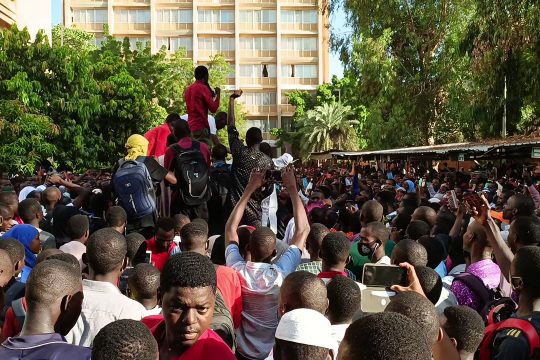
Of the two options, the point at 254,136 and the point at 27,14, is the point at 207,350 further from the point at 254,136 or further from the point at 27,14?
the point at 27,14

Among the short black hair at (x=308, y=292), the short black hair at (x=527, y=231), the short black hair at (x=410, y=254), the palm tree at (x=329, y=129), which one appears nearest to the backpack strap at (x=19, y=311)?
the short black hair at (x=308, y=292)

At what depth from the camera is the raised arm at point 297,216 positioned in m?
5.00

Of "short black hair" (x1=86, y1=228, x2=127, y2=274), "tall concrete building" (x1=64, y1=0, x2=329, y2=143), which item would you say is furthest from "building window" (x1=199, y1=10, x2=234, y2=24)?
"short black hair" (x1=86, y1=228, x2=127, y2=274)

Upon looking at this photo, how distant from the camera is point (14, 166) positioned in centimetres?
1903

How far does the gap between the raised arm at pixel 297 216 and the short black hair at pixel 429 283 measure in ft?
3.39

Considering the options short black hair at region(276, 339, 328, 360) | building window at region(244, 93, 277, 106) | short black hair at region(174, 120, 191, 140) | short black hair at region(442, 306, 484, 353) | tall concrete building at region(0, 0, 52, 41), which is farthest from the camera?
building window at region(244, 93, 277, 106)

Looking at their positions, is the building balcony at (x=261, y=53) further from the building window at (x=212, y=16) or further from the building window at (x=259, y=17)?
the building window at (x=212, y=16)

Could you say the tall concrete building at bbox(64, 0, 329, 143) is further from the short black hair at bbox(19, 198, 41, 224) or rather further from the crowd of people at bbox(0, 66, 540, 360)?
the short black hair at bbox(19, 198, 41, 224)

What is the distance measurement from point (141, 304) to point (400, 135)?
2941 centimetres

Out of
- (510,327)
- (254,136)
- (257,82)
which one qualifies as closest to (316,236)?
(510,327)

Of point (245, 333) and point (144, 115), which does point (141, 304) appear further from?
point (144, 115)

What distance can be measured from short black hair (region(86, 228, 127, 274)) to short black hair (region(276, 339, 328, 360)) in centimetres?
182

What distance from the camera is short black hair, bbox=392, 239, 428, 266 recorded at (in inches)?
185

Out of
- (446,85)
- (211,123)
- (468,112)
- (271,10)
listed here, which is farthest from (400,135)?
(271,10)
